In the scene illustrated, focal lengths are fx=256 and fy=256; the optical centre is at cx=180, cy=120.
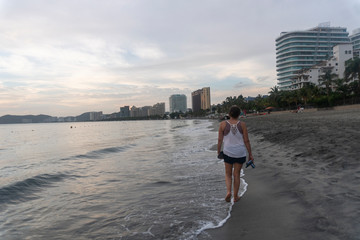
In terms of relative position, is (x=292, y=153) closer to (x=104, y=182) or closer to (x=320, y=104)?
(x=104, y=182)

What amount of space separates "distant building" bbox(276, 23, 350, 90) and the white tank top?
12638 centimetres

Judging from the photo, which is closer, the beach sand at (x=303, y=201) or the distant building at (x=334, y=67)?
the beach sand at (x=303, y=201)

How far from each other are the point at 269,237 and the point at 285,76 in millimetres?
134443

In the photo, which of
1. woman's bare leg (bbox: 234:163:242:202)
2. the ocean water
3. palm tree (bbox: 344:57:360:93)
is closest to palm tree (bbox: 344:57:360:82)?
palm tree (bbox: 344:57:360:93)

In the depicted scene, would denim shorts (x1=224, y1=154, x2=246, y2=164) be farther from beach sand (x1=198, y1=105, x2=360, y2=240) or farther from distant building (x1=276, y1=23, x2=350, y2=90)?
distant building (x1=276, y1=23, x2=350, y2=90)

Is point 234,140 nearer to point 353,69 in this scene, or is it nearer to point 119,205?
point 119,205

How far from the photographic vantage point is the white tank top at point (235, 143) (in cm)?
491

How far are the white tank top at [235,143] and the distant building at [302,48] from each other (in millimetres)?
126384

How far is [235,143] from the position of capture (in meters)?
4.93

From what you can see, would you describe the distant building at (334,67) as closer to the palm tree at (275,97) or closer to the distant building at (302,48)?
the palm tree at (275,97)

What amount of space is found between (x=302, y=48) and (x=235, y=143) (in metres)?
140

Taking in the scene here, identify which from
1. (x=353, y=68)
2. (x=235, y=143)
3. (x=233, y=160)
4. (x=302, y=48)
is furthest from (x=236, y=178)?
(x=302, y=48)

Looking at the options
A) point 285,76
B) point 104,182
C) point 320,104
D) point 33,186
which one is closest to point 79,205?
point 104,182

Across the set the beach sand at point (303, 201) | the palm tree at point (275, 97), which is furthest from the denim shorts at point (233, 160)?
the palm tree at point (275, 97)
